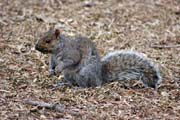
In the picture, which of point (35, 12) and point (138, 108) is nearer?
point (138, 108)

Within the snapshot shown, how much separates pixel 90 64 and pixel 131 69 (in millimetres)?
478

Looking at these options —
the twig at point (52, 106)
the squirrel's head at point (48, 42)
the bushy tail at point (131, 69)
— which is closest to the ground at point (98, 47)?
the twig at point (52, 106)

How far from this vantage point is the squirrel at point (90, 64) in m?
6.44

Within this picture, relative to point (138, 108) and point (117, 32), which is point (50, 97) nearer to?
point (138, 108)

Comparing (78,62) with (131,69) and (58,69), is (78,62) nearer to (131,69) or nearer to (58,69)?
(58,69)

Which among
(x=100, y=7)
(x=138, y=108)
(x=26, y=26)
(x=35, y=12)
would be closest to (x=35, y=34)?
(x=26, y=26)

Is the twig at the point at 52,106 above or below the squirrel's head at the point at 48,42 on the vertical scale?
below

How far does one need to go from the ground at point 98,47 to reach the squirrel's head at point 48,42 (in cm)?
42

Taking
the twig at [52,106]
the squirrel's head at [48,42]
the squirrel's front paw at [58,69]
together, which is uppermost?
the squirrel's head at [48,42]

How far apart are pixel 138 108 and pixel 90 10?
4441 millimetres

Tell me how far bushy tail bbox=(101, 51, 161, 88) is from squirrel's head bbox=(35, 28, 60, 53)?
0.62 m

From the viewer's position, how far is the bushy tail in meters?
6.47

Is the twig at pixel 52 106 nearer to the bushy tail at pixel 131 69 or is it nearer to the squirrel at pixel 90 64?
the squirrel at pixel 90 64

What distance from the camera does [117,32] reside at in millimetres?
9039
